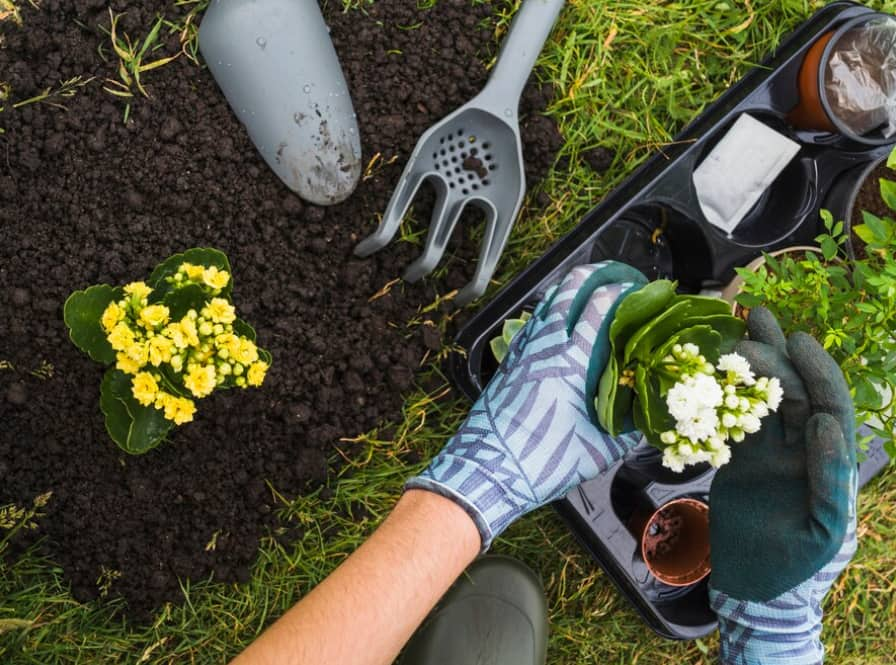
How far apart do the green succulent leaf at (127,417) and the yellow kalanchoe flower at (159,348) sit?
14 centimetres

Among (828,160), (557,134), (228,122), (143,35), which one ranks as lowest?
(828,160)

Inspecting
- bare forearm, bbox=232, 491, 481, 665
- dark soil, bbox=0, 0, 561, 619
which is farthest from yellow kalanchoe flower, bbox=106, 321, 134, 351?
bare forearm, bbox=232, 491, 481, 665

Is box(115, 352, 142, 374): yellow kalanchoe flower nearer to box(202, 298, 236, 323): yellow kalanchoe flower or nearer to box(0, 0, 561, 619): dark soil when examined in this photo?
box(202, 298, 236, 323): yellow kalanchoe flower

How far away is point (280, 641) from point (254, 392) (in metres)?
0.43

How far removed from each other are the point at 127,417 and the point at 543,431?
1.91 feet

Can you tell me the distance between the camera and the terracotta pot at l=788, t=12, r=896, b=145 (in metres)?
1.20

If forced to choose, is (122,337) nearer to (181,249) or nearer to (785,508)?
(181,249)

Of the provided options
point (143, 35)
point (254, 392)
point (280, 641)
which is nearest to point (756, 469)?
point (280, 641)

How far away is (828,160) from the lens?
1274 millimetres

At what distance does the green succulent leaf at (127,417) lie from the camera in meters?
1.05

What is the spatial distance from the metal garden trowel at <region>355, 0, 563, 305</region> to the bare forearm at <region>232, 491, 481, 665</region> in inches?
16.0

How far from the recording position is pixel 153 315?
0.94 m

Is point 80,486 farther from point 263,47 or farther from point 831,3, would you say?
point 831,3

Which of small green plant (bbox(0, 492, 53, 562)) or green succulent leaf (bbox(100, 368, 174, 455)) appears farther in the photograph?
small green plant (bbox(0, 492, 53, 562))
